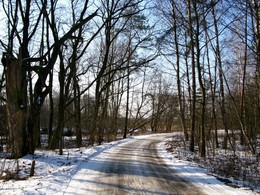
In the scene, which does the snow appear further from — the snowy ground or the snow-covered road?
the snow-covered road

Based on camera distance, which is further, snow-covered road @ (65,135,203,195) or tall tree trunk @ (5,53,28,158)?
tall tree trunk @ (5,53,28,158)

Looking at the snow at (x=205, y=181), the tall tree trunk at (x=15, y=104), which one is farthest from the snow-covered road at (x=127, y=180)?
the tall tree trunk at (x=15, y=104)

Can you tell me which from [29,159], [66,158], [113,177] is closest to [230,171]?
[113,177]

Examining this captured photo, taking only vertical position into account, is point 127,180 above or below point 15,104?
below

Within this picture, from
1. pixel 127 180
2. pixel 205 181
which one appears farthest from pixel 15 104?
pixel 205 181

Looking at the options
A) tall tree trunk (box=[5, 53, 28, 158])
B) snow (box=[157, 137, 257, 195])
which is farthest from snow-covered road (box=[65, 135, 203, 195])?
tall tree trunk (box=[5, 53, 28, 158])

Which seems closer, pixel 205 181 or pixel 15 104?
pixel 205 181

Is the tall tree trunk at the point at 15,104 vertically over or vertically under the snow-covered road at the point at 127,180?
over

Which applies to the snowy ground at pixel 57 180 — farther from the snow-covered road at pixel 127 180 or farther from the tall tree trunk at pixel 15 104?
the tall tree trunk at pixel 15 104

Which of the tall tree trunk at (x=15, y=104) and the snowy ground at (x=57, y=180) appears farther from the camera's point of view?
the tall tree trunk at (x=15, y=104)

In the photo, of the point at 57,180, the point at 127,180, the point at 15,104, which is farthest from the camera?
the point at 15,104

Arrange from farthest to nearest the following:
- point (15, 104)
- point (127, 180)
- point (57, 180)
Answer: point (15, 104)
point (127, 180)
point (57, 180)

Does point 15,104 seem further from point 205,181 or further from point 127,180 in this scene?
point 205,181

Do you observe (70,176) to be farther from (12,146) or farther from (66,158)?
(12,146)
